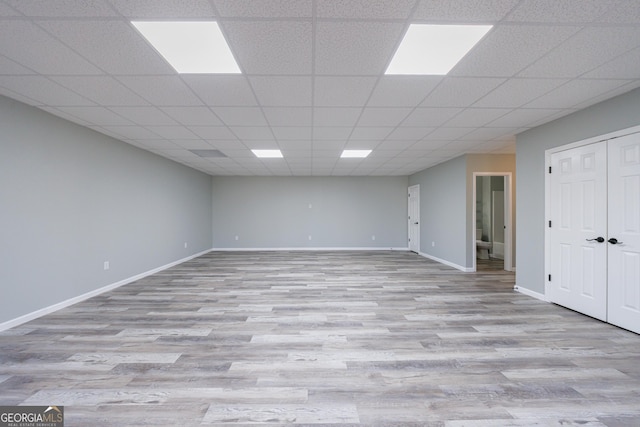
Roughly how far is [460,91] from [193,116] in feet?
10.4

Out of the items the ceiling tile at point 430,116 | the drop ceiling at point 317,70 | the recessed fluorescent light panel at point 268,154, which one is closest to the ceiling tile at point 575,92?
the drop ceiling at point 317,70

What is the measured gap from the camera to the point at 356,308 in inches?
139

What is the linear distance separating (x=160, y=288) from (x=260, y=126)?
3171 millimetres

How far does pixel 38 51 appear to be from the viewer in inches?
80.7

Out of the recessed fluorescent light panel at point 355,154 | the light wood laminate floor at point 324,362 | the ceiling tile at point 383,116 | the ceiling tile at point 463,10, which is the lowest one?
the light wood laminate floor at point 324,362

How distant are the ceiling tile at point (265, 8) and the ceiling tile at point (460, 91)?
5.06 ft

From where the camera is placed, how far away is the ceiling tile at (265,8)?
1.60 meters

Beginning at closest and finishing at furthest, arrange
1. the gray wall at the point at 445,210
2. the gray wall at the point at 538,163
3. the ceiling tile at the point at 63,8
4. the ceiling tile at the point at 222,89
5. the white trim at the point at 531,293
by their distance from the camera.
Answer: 1. the ceiling tile at the point at 63,8
2. the ceiling tile at the point at 222,89
3. the gray wall at the point at 538,163
4. the white trim at the point at 531,293
5. the gray wall at the point at 445,210

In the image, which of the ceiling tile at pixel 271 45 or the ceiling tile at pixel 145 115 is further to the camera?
the ceiling tile at pixel 145 115

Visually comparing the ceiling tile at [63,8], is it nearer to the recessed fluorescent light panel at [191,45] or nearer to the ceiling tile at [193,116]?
the recessed fluorescent light panel at [191,45]

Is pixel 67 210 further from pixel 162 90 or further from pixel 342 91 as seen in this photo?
pixel 342 91

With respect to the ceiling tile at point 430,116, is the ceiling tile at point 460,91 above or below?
above

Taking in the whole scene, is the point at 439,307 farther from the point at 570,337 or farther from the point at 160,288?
the point at 160,288

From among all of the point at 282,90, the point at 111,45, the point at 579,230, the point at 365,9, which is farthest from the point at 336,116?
the point at 579,230
